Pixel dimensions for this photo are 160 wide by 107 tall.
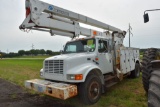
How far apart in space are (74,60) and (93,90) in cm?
118

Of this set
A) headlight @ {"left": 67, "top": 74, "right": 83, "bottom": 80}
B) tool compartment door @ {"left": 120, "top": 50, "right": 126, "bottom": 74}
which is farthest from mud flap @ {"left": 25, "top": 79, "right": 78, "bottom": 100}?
tool compartment door @ {"left": 120, "top": 50, "right": 126, "bottom": 74}

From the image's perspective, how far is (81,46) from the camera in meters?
6.82

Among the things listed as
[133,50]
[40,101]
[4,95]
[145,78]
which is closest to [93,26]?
[133,50]

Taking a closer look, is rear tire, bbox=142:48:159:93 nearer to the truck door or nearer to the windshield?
the truck door

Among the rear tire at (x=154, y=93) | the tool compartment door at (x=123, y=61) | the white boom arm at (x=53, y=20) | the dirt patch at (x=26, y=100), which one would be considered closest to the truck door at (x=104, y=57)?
the tool compartment door at (x=123, y=61)

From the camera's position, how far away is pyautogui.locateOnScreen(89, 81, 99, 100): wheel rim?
18.5 feet

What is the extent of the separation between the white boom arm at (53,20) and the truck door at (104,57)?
1.15 m

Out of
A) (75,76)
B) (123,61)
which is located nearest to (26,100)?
(75,76)

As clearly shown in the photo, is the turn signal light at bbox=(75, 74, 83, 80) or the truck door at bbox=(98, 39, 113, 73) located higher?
the truck door at bbox=(98, 39, 113, 73)

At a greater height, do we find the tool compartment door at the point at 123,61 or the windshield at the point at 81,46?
the windshield at the point at 81,46

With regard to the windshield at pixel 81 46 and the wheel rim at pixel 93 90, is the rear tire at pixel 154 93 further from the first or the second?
the windshield at pixel 81 46

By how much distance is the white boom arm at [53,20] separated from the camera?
217 inches

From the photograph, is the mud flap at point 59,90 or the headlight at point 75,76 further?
the headlight at point 75,76

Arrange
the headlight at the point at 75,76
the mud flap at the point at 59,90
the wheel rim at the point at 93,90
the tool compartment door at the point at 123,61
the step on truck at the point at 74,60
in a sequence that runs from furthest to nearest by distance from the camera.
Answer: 1. the tool compartment door at the point at 123,61
2. the wheel rim at the point at 93,90
3. the step on truck at the point at 74,60
4. the headlight at the point at 75,76
5. the mud flap at the point at 59,90
